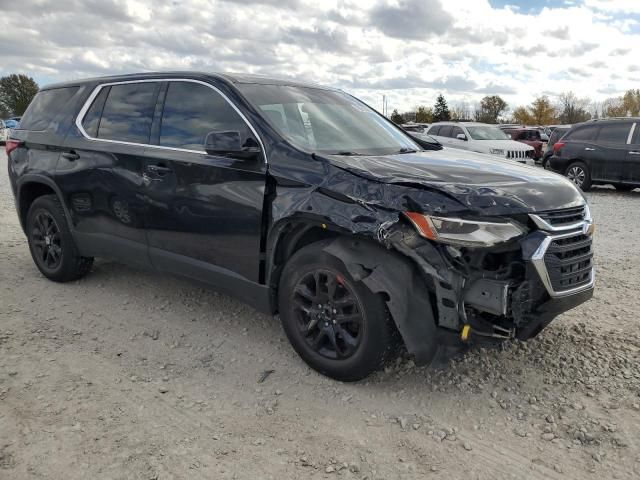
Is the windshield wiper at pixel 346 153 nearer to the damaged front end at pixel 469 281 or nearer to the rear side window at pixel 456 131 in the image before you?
the damaged front end at pixel 469 281

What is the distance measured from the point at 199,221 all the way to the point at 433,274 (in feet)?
5.71

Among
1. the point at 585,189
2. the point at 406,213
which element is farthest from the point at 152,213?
the point at 585,189

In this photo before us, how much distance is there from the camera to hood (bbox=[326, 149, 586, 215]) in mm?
2936

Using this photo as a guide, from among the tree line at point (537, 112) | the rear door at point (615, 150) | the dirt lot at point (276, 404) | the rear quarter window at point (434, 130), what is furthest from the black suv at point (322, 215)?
the tree line at point (537, 112)

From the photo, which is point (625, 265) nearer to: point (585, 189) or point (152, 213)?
point (152, 213)

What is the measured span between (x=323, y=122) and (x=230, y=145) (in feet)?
2.74

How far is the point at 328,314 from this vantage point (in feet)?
10.8

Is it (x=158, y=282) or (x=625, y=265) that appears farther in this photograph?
(x=625, y=265)

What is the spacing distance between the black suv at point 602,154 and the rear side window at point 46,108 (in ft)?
37.0

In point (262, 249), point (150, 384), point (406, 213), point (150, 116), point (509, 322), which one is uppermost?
point (150, 116)

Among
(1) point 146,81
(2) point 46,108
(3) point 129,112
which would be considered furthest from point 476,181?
(2) point 46,108

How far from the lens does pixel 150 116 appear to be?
13.9 feet

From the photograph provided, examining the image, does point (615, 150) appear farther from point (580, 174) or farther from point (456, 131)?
point (456, 131)

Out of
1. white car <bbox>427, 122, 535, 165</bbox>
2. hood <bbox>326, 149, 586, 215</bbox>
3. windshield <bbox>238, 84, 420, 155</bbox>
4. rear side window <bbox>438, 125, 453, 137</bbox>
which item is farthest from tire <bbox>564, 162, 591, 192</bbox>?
hood <bbox>326, 149, 586, 215</bbox>
